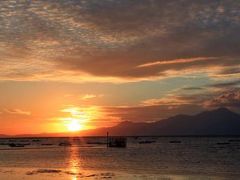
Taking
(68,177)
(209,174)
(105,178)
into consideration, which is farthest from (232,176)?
(68,177)

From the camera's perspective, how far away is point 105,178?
4119cm

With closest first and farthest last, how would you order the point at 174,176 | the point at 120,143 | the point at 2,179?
the point at 2,179 → the point at 174,176 → the point at 120,143

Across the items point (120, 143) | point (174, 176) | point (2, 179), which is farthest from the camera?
point (120, 143)

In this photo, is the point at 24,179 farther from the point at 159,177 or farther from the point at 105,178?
the point at 159,177

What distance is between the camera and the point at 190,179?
41062 millimetres

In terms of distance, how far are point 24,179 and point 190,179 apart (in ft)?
53.3

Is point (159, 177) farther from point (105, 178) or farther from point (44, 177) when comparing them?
point (44, 177)

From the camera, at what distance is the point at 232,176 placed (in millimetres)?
44500

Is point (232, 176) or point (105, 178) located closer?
point (105, 178)

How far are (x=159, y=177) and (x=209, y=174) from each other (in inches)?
278

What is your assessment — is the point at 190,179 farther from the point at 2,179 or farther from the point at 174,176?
the point at 2,179

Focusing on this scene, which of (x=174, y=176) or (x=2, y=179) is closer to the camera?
(x=2, y=179)

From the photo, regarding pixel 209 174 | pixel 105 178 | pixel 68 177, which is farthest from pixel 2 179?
pixel 209 174

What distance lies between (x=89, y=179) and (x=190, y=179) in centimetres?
995
